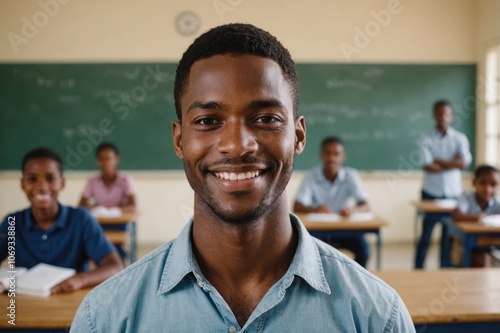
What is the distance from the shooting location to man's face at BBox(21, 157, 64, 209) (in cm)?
249

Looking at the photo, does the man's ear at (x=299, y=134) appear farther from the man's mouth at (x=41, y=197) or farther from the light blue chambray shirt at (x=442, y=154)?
the light blue chambray shirt at (x=442, y=154)

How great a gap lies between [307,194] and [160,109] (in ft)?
7.82

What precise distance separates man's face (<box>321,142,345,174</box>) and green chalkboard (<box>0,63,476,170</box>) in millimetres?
1570

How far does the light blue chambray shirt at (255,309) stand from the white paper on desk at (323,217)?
111 inches

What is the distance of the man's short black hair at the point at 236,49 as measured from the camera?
1.00 m

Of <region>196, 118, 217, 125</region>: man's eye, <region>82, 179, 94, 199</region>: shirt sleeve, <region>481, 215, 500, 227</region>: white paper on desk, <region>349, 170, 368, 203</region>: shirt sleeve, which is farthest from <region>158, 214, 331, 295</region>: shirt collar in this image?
<region>82, 179, 94, 199</region>: shirt sleeve

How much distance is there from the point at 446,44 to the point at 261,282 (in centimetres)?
583

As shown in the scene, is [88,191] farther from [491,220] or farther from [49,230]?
[491,220]

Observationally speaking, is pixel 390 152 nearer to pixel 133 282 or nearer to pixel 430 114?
pixel 430 114

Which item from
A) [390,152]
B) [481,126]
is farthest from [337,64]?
[481,126]

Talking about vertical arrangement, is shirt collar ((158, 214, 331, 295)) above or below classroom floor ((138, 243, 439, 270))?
above

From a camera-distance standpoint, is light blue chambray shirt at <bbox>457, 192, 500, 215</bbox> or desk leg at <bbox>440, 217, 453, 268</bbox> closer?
light blue chambray shirt at <bbox>457, 192, 500, 215</bbox>

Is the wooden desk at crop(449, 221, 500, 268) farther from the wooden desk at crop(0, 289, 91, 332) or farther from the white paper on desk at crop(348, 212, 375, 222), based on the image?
the wooden desk at crop(0, 289, 91, 332)

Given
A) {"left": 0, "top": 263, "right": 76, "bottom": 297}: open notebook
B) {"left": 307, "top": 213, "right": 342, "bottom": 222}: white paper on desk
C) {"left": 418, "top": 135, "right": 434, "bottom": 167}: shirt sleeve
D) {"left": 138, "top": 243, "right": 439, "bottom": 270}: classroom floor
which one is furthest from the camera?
{"left": 138, "top": 243, "right": 439, "bottom": 270}: classroom floor
